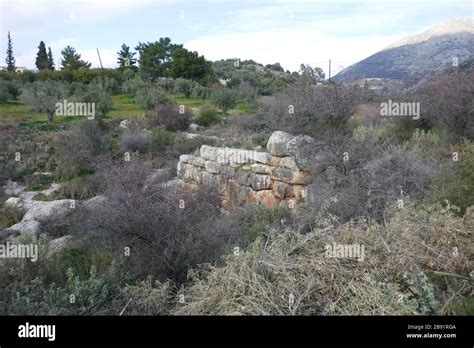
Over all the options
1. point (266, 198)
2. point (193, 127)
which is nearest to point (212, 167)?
point (266, 198)

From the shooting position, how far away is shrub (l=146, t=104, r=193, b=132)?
58.1ft

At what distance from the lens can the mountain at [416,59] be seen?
10250 millimetres

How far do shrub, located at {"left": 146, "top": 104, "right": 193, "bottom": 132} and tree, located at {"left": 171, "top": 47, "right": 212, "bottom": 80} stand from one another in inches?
445

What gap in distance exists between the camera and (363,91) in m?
10.4

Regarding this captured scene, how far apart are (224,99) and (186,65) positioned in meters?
9.10

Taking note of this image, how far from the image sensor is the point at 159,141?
14.9m

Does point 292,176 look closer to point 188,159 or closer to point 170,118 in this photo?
point 188,159

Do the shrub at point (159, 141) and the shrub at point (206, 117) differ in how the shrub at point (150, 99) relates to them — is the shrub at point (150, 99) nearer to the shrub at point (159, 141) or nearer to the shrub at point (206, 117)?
the shrub at point (206, 117)

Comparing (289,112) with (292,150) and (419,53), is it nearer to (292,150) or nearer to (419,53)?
(292,150)

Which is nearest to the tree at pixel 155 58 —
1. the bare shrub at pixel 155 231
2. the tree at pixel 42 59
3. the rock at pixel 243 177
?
the tree at pixel 42 59


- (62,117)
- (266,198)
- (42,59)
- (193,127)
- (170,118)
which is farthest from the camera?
(42,59)

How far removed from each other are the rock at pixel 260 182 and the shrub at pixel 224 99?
12.1 m

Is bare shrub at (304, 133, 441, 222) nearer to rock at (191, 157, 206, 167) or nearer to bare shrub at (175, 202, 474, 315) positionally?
bare shrub at (175, 202, 474, 315)
